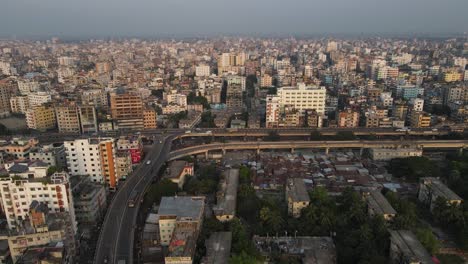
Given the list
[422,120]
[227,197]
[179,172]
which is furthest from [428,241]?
[422,120]

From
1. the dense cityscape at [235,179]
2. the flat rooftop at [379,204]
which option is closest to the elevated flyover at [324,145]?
the dense cityscape at [235,179]

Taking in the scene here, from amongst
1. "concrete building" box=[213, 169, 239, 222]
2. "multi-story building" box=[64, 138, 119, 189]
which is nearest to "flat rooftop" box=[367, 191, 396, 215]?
"concrete building" box=[213, 169, 239, 222]

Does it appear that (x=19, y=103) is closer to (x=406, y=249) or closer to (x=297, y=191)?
(x=297, y=191)

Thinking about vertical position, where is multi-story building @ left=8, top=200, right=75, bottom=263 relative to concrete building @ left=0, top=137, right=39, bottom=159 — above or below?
below

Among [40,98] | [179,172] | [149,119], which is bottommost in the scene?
[179,172]

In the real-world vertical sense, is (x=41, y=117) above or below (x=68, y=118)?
below

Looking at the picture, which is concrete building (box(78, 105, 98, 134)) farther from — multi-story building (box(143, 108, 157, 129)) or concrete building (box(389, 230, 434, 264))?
concrete building (box(389, 230, 434, 264))
